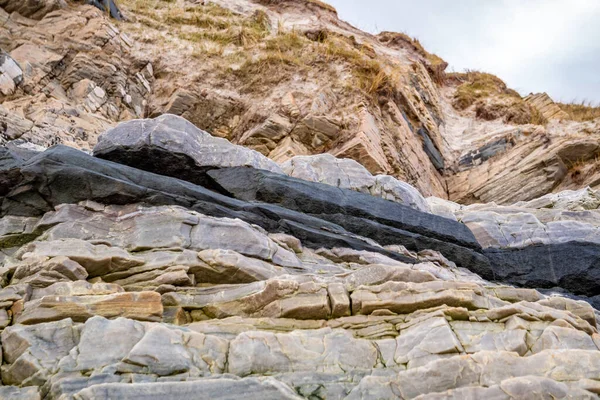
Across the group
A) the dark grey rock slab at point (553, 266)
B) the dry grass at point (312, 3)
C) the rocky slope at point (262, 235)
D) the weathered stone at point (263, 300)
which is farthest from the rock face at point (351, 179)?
the dry grass at point (312, 3)

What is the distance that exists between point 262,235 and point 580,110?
20810mm

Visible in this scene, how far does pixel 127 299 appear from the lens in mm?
4758

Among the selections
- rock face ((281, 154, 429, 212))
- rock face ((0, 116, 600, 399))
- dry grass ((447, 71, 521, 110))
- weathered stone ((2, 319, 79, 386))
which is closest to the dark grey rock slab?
rock face ((0, 116, 600, 399))

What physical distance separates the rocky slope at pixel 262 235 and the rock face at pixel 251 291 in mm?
22

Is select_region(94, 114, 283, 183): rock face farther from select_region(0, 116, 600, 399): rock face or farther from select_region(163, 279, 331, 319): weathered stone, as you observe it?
select_region(163, 279, 331, 319): weathered stone

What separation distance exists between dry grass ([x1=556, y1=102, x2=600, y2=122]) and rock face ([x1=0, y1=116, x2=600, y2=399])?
1465 centimetres

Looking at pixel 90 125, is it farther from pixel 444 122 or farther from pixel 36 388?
pixel 444 122

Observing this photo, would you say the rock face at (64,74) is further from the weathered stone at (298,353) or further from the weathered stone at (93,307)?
the weathered stone at (298,353)

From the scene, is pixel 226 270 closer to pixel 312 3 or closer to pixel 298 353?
pixel 298 353

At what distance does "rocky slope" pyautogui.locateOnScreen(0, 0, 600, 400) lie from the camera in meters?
4.14

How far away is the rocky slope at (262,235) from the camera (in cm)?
414

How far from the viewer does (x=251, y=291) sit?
5230 millimetres

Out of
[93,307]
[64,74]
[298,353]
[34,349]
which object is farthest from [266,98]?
[34,349]

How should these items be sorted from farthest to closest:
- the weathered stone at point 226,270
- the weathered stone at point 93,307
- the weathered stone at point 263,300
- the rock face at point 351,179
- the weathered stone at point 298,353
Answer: the rock face at point 351,179 < the weathered stone at point 226,270 < the weathered stone at point 263,300 < the weathered stone at point 93,307 < the weathered stone at point 298,353
